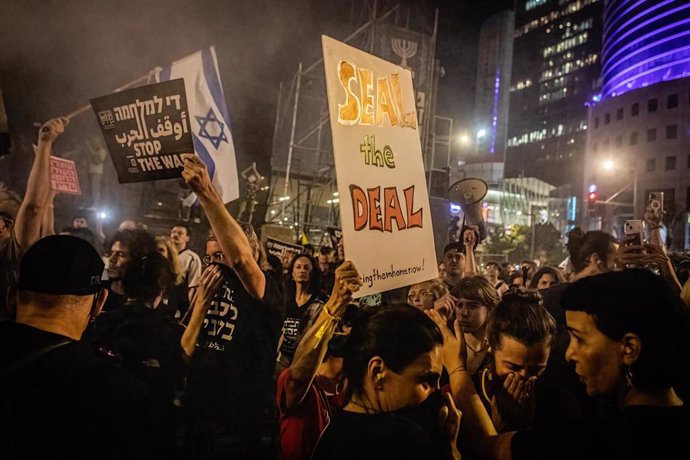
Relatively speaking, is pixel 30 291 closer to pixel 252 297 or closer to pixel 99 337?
pixel 99 337

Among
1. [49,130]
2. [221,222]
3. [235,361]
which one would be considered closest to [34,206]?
[49,130]

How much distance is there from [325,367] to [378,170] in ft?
3.76

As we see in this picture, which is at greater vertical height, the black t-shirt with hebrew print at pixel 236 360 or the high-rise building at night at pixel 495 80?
the high-rise building at night at pixel 495 80

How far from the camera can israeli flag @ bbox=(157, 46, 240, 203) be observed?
3471 millimetres

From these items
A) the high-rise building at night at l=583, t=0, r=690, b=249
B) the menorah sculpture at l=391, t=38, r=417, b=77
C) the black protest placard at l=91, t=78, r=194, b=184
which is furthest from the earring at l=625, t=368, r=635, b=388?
the high-rise building at night at l=583, t=0, r=690, b=249

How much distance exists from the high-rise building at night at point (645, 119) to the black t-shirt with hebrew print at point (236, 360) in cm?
5057

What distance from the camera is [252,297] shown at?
305cm

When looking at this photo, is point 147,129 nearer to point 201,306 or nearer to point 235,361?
point 201,306

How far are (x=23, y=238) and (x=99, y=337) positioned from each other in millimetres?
1037

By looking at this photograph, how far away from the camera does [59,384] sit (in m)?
1.76

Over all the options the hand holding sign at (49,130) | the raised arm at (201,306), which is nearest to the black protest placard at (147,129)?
the hand holding sign at (49,130)

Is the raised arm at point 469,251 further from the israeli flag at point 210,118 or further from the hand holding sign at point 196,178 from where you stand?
the hand holding sign at point 196,178

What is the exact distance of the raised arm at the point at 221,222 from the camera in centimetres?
271

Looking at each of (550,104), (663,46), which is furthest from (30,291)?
(550,104)
